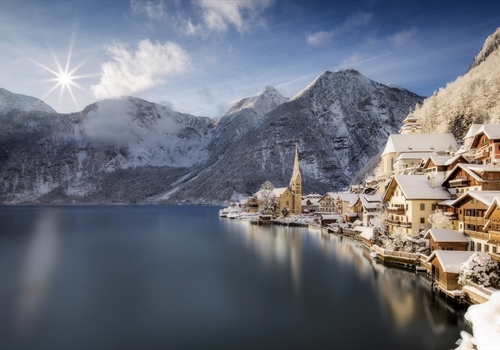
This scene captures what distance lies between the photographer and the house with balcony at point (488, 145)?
31719 millimetres

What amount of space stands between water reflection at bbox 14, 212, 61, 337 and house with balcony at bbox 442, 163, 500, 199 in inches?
1348

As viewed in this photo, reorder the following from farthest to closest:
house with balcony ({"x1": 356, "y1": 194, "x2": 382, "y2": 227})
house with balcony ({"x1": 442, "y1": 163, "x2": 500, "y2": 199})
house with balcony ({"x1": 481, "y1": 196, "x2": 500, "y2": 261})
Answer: house with balcony ({"x1": 356, "y1": 194, "x2": 382, "y2": 227}) < house with balcony ({"x1": 442, "y1": 163, "x2": 500, "y2": 199}) < house with balcony ({"x1": 481, "y1": 196, "x2": 500, "y2": 261})

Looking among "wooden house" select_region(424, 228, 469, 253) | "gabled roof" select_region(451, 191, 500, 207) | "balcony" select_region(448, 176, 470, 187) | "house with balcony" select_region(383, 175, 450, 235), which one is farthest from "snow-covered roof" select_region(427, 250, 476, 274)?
"house with balcony" select_region(383, 175, 450, 235)

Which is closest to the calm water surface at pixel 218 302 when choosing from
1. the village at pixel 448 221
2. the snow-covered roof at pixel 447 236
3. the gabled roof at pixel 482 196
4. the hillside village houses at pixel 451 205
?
the village at pixel 448 221

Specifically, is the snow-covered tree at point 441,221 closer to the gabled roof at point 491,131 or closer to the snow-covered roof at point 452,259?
the snow-covered roof at point 452,259

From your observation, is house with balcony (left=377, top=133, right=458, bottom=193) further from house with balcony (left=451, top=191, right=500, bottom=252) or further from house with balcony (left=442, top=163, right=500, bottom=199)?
house with balcony (left=451, top=191, right=500, bottom=252)

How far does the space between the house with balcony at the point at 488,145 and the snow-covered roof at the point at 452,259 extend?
13.8 metres

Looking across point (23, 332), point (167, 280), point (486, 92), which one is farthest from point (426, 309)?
point (486, 92)

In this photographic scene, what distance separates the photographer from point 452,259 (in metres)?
22.6

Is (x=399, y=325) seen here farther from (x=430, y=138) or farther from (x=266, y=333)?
(x=430, y=138)

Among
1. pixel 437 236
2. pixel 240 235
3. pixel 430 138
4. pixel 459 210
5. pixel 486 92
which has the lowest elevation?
pixel 240 235

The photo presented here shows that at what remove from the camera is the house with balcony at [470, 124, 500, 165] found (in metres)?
31.7

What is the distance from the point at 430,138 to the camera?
2378 inches

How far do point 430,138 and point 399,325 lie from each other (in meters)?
51.6
